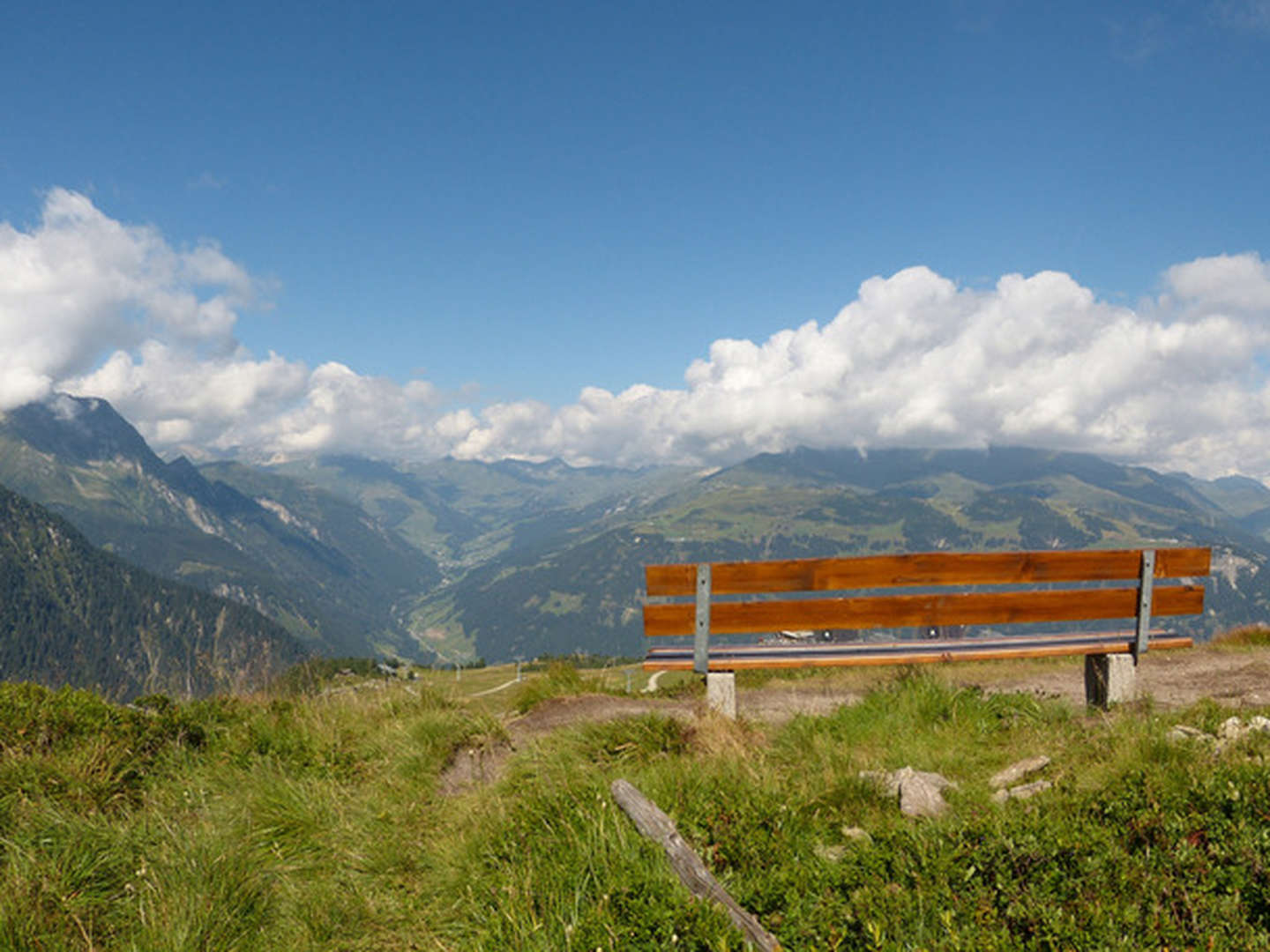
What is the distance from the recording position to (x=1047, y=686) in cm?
1254

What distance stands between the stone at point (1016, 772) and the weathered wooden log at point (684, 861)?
361cm

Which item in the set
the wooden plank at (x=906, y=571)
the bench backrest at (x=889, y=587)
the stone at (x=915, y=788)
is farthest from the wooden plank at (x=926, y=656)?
the stone at (x=915, y=788)

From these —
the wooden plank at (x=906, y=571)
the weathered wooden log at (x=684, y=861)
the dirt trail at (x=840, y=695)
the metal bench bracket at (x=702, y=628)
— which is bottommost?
the dirt trail at (x=840, y=695)

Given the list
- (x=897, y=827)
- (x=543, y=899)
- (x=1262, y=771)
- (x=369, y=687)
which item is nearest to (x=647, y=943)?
(x=543, y=899)

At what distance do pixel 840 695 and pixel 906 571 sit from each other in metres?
3.86

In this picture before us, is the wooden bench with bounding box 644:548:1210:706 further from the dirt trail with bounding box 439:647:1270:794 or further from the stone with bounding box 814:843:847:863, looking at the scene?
the stone with bounding box 814:843:847:863

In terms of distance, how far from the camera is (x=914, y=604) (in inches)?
323

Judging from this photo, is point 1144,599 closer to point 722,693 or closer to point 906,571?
point 906,571

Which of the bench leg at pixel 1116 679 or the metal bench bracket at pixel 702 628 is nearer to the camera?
the metal bench bracket at pixel 702 628

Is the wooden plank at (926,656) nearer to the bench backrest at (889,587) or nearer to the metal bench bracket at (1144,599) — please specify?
the metal bench bracket at (1144,599)

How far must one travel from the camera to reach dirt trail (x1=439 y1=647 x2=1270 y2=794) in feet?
25.9

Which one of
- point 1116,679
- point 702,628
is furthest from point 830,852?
point 1116,679

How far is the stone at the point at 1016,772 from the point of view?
607cm

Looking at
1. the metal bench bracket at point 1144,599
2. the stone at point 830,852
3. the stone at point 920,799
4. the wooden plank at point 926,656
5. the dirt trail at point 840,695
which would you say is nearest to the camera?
the stone at point 830,852
